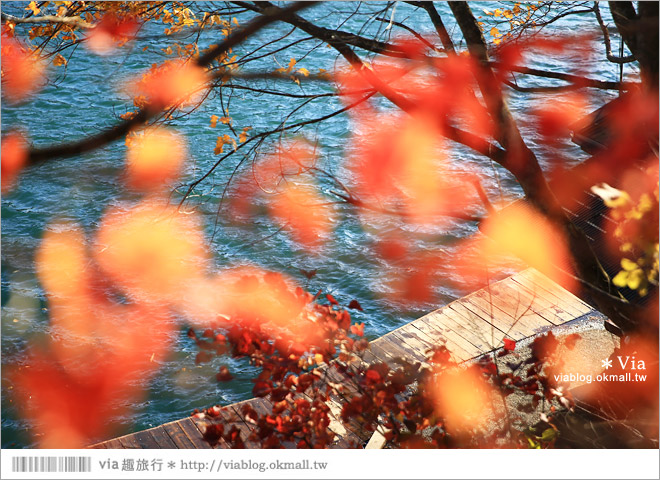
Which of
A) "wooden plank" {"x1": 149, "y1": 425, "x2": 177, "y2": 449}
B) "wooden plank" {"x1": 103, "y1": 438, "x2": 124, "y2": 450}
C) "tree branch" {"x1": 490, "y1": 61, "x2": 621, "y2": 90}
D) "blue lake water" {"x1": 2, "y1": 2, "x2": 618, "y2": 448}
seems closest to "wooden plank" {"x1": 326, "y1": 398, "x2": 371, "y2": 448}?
"wooden plank" {"x1": 149, "y1": 425, "x2": 177, "y2": 449}

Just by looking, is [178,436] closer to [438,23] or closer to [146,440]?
[146,440]

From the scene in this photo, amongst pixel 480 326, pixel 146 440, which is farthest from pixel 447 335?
pixel 146 440

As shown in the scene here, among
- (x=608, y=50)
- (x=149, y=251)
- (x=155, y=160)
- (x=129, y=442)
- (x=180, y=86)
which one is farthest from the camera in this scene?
(x=155, y=160)

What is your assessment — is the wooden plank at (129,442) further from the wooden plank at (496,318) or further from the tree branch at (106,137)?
the wooden plank at (496,318)

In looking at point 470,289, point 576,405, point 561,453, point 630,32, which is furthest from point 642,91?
point 470,289

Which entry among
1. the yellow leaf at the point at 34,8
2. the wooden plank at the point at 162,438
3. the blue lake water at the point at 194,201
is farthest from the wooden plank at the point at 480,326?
the yellow leaf at the point at 34,8

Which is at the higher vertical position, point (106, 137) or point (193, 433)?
point (106, 137)

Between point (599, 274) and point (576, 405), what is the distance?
4.90 ft

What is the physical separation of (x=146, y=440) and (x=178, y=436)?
0.72 feet

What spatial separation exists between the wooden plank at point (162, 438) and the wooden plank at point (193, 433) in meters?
0.12

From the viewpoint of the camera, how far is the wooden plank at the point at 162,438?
441 cm

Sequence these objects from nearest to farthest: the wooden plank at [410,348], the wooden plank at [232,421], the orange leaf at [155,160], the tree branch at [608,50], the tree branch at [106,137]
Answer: the tree branch at [106,137] < the tree branch at [608,50] < the wooden plank at [232,421] < the wooden plank at [410,348] < the orange leaf at [155,160]

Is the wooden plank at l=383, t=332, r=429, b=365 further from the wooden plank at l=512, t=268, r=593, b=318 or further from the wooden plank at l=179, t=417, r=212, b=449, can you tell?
the wooden plank at l=179, t=417, r=212, b=449

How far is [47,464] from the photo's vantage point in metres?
3.04
